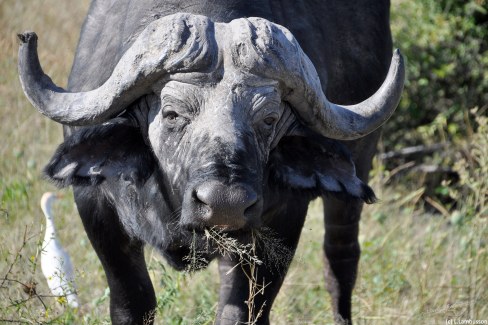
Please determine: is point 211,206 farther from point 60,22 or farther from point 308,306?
point 60,22

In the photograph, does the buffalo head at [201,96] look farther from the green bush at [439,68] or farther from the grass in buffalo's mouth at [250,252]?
the green bush at [439,68]

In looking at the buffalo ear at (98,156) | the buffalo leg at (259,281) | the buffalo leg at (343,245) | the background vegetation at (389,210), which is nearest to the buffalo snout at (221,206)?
the buffalo ear at (98,156)

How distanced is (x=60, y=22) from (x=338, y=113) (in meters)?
5.31

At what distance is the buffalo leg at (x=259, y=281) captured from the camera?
395cm

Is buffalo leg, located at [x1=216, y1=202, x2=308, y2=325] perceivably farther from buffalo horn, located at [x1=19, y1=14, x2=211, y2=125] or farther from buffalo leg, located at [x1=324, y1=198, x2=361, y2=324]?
buffalo leg, located at [x1=324, y1=198, x2=361, y2=324]

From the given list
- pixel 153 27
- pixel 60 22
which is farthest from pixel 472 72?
pixel 153 27

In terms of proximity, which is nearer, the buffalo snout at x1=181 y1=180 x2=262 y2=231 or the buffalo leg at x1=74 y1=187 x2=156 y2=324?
the buffalo snout at x1=181 y1=180 x2=262 y2=231

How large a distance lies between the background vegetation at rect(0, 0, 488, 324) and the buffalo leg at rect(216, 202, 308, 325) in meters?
0.12

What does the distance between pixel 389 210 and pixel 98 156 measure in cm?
358

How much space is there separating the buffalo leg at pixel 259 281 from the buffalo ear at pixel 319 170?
0.96 ft

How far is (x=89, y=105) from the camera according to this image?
3.57 metres

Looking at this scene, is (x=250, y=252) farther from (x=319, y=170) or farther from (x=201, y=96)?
(x=201, y=96)

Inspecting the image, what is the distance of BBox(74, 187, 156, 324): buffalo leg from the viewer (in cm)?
403

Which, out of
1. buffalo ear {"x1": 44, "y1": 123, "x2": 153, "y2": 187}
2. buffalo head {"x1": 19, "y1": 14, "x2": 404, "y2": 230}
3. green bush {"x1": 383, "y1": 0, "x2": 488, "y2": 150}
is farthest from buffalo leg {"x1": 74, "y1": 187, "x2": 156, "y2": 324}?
green bush {"x1": 383, "y1": 0, "x2": 488, "y2": 150}
